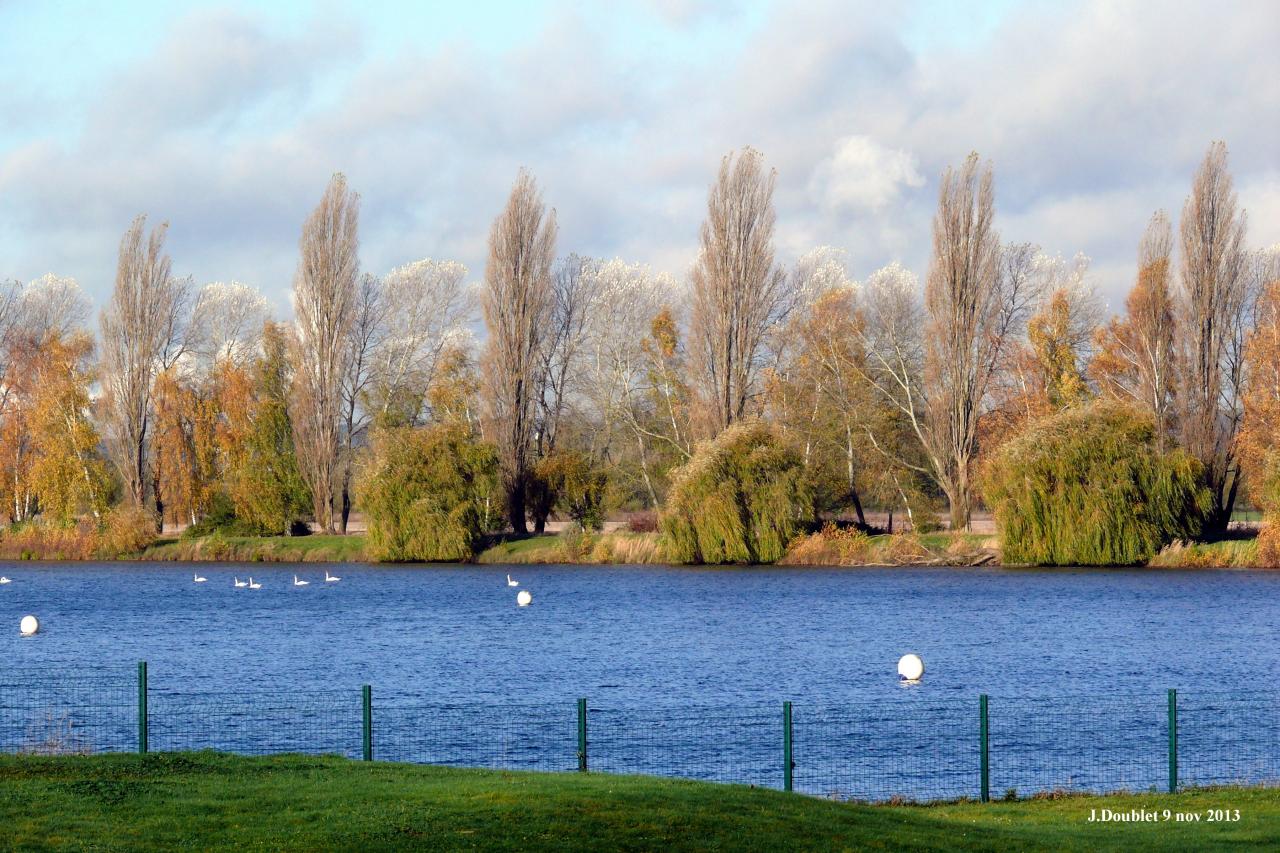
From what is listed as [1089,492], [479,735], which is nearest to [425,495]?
[1089,492]

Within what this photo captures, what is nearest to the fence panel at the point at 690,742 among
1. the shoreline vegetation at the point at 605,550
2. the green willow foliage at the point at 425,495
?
the shoreline vegetation at the point at 605,550

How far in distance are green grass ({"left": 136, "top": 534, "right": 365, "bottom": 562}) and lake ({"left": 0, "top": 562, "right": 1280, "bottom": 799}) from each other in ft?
45.7

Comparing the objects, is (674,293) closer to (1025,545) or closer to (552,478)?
(552,478)

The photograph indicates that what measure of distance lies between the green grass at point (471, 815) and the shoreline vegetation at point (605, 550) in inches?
1986

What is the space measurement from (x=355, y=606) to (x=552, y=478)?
25.8 m

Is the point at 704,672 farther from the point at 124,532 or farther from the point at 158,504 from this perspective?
the point at 158,504

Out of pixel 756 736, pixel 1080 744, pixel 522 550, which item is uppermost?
pixel 522 550

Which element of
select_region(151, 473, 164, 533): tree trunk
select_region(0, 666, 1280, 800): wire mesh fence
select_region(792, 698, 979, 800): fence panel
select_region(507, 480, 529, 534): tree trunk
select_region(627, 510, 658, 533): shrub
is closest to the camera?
select_region(792, 698, 979, 800): fence panel

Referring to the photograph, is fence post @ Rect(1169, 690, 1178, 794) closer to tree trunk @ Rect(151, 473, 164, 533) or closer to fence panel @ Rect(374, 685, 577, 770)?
fence panel @ Rect(374, 685, 577, 770)

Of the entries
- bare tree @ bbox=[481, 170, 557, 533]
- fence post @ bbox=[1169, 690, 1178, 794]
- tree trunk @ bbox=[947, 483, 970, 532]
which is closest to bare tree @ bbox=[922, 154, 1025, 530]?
tree trunk @ bbox=[947, 483, 970, 532]

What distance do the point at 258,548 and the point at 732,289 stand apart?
28762 mm

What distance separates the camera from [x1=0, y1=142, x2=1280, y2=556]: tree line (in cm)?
7469

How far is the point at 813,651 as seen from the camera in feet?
A: 132

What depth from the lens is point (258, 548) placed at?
80.7m
